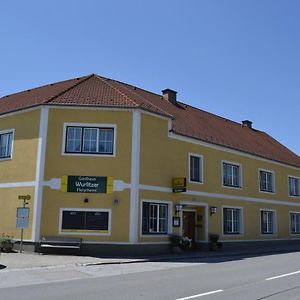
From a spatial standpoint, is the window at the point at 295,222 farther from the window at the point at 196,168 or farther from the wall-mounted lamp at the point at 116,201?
the wall-mounted lamp at the point at 116,201

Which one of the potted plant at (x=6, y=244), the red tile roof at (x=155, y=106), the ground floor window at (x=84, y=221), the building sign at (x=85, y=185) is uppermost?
the red tile roof at (x=155, y=106)

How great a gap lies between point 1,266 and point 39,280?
128 inches

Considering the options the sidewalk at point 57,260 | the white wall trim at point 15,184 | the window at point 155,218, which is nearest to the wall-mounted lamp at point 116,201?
the window at point 155,218

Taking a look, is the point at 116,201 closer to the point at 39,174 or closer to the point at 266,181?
the point at 39,174

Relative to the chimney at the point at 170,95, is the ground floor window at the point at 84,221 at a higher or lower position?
lower

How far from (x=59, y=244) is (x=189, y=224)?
807 cm

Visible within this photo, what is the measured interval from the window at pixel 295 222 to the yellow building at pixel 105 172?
32.4 ft

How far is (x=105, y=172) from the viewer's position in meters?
19.8

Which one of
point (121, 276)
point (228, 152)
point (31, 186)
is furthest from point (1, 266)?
point (228, 152)

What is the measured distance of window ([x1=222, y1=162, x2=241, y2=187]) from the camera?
26.3m

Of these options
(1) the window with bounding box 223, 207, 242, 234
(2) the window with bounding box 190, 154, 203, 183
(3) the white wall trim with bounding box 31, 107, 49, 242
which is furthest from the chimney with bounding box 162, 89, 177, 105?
(3) the white wall trim with bounding box 31, 107, 49, 242

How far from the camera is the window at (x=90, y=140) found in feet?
66.0

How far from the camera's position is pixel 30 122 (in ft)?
68.2

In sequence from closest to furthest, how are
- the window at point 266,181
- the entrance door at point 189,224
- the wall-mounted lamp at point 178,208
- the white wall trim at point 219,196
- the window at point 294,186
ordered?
1. the white wall trim at point 219,196
2. the wall-mounted lamp at point 178,208
3. the entrance door at point 189,224
4. the window at point 266,181
5. the window at point 294,186
